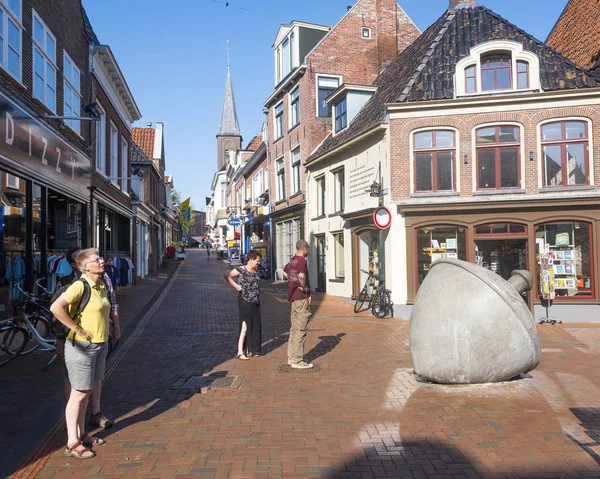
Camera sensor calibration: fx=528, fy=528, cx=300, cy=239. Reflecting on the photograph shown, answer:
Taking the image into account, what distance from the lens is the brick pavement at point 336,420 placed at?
167 inches

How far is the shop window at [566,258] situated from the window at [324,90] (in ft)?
34.2

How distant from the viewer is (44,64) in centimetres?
1185

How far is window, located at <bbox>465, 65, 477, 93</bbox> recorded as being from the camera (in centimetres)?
1473

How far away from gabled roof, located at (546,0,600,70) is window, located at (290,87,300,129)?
1038cm

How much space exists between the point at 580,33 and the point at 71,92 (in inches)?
647

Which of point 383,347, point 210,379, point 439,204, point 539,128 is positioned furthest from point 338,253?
point 210,379

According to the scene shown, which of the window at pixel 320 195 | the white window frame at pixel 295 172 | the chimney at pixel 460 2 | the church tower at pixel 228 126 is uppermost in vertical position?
the church tower at pixel 228 126

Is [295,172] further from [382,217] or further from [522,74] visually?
[522,74]

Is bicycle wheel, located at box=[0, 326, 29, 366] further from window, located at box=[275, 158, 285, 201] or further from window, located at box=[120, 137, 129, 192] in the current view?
window, located at box=[275, 158, 285, 201]

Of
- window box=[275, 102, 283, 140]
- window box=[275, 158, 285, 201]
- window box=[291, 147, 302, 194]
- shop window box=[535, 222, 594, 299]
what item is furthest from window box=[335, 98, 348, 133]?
shop window box=[535, 222, 594, 299]

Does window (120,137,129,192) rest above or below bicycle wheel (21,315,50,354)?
above

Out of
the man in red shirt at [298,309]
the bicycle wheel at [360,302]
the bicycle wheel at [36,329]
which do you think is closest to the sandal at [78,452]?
the man in red shirt at [298,309]

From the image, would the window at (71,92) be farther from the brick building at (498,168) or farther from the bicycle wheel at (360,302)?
the bicycle wheel at (360,302)

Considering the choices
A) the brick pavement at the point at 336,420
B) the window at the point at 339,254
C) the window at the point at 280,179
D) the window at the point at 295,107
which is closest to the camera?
the brick pavement at the point at 336,420
